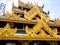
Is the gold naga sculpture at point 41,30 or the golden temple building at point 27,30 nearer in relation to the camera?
the golden temple building at point 27,30

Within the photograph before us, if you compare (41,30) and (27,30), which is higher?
(27,30)

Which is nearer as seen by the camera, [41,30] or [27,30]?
[27,30]

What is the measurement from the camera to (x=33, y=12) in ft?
41.1

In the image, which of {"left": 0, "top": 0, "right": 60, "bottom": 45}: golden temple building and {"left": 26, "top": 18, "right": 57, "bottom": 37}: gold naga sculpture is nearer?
{"left": 0, "top": 0, "right": 60, "bottom": 45}: golden temple building

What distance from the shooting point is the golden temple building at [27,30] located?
33.2 ft

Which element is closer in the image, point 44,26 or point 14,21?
point 14,21

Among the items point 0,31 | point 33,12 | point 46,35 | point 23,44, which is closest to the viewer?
point 0,31

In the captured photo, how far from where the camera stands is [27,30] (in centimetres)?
1078

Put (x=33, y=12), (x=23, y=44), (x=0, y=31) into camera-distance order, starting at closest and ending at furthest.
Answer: (x=0, y=31), (x=23, y=44), (x=33, y=12)

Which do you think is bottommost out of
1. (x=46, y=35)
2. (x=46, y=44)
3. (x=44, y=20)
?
(x=46, y=44)

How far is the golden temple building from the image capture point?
10109 millimetres

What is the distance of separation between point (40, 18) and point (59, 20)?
154cm

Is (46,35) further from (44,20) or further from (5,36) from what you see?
(5,36)

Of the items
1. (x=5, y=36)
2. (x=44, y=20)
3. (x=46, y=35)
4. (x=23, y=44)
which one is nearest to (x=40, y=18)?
(x=44, y=20)
